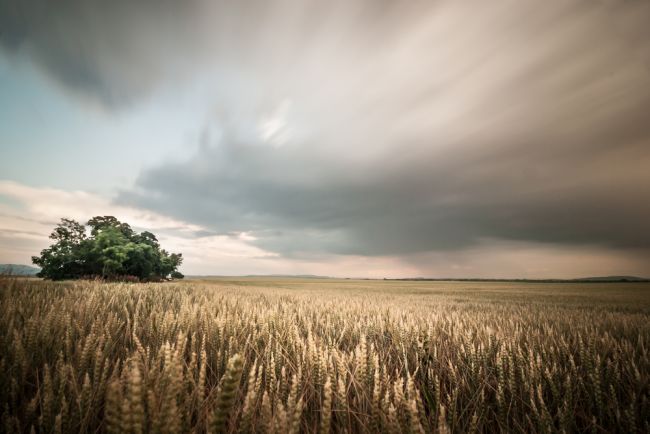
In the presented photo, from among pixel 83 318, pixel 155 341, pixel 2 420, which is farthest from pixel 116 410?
pixel 83 318

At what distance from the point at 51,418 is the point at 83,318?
246 cm

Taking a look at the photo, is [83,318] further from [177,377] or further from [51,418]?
→ [177,377]

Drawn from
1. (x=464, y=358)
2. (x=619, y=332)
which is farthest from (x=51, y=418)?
(x=619, y=332)

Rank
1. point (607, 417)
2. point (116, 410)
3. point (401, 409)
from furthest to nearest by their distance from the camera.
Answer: point (607, 417) < point (401, 409) < point (116, 410)

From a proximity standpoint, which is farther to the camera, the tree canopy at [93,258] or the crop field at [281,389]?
the tree canopy at [93,258]

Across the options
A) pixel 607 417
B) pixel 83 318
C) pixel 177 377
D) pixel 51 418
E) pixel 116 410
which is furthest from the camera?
pixel 83 318

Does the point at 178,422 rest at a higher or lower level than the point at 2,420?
higher

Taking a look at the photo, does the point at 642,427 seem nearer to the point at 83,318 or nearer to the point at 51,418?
the point at 51,418

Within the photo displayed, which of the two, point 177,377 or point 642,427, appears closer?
point 177,377

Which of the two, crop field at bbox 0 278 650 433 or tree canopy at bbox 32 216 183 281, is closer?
crop field at bbox 0 278 650 433

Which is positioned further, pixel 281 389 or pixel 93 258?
pixel 93 258

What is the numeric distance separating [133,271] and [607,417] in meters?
45.9

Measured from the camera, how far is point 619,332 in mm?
4633

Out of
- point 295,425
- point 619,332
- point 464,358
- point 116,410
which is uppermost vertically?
point 116,410
